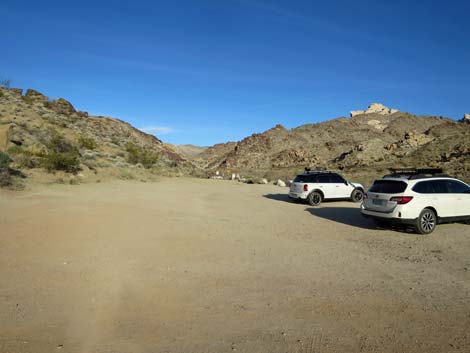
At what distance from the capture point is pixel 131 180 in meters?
22.4

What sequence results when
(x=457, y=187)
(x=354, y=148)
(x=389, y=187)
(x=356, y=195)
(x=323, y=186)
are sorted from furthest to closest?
(x=354, y=148) < (x=356, y=195) < (x=323, y=186) < (x=457, y=187) < (x=389, y=187)

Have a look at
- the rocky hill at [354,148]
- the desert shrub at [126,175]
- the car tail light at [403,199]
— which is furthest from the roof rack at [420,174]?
the rocky hill at [354,148]

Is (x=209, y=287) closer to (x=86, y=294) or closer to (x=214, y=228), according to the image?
(x=86, y=294)

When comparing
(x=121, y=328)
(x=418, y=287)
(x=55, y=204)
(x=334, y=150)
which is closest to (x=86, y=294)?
(x=121, y=328)

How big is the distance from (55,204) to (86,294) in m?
7.79

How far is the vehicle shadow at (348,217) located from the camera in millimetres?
9886

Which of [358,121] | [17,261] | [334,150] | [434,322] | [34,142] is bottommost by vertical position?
[17,261]

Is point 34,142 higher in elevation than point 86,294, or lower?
higher

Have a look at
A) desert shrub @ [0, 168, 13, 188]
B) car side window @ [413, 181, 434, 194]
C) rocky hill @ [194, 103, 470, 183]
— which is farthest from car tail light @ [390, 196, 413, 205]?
rocky hill @ [194, 103, 470, 183]

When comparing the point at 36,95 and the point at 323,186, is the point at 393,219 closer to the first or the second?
the point at 323,186

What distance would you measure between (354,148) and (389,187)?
2197 inches

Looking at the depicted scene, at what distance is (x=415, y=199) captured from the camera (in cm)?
888

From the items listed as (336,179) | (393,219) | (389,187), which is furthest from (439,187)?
(336,179)

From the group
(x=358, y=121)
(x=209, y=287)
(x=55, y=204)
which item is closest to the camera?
(x=209, y=287)
